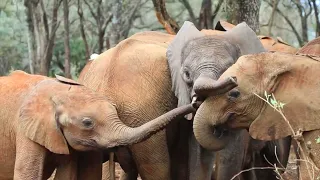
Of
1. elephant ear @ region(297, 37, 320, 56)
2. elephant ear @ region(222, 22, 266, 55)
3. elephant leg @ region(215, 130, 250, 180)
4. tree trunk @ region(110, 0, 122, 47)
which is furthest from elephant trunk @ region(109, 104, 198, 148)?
tree trunk @ region(110, 0, 122, 47)

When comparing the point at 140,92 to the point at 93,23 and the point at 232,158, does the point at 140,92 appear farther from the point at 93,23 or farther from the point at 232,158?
the point at 93,23

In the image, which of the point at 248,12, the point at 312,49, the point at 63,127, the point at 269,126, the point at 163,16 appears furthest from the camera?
the point at 163,16

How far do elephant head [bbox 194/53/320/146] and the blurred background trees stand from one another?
442 centimetres

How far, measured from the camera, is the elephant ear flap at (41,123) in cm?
632

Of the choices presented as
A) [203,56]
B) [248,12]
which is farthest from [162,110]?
[248,12]

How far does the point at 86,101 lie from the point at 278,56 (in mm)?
1642

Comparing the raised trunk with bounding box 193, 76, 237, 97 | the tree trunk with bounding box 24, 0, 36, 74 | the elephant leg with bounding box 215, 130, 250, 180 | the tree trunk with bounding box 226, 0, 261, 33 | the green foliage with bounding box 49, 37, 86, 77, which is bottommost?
the green foliage with bounding box 49, 37, 86, 77

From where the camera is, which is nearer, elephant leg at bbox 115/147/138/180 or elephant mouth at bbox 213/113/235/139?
elephant mouth at bbox 213/113/235/139

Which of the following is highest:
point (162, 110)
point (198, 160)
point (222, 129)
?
point (222, 129)

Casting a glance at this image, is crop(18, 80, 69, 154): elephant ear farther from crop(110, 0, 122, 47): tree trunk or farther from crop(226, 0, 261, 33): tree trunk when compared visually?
crop(110, 0, 122, 47): tree trunk

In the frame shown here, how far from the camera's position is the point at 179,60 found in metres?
7.02

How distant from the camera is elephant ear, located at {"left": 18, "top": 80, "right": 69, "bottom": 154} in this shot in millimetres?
6320

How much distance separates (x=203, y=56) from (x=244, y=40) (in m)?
0.61

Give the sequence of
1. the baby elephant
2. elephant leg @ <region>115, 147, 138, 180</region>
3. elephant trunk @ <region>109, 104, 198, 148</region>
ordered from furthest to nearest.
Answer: elephant leg @ <region>115, 147, 138, 180</region> < the baby elephant < elephant trunk @ <region>109, 104, 198, 148</region>
